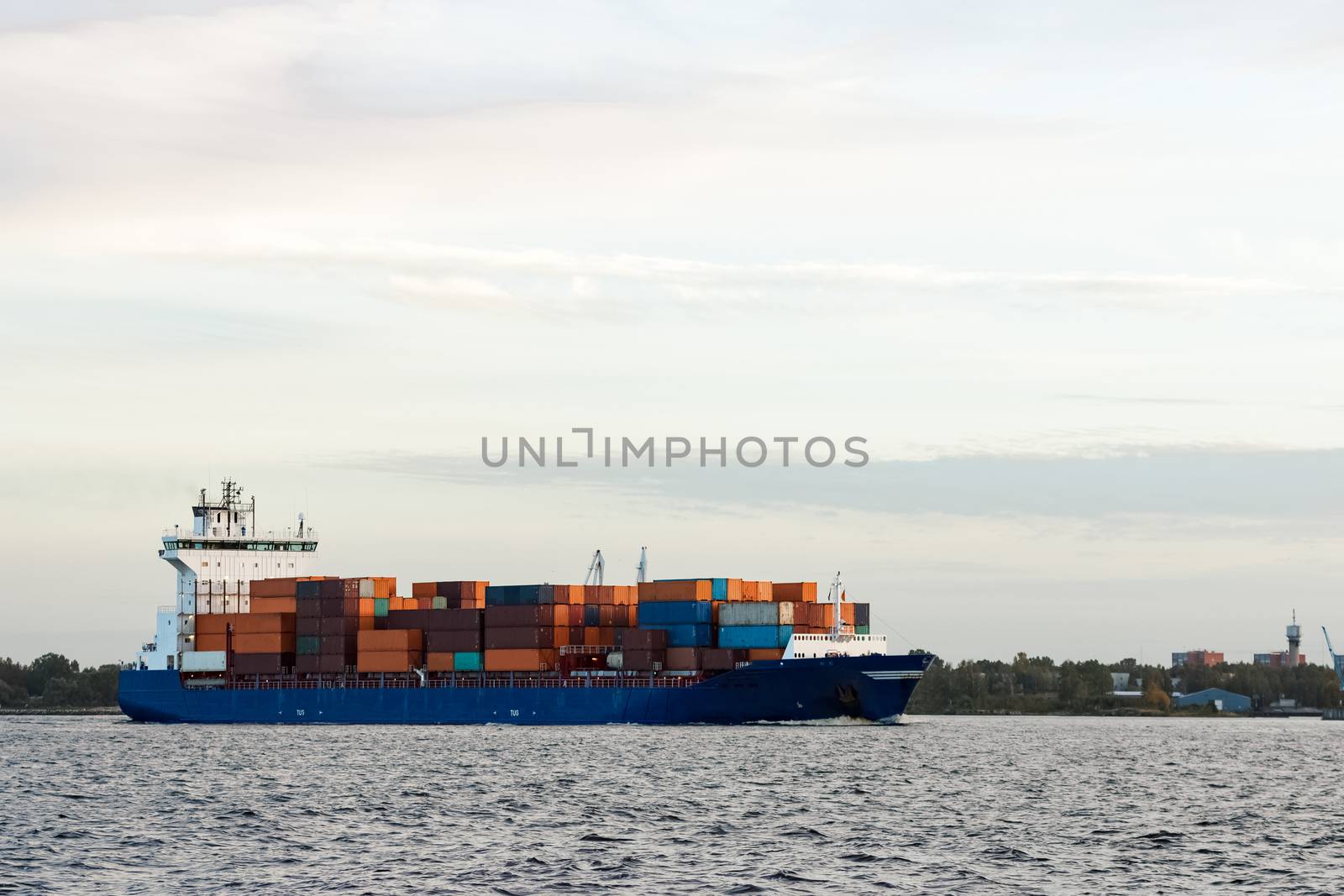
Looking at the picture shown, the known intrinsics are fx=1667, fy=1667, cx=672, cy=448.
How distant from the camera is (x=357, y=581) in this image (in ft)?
320

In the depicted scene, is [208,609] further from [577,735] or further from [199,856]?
[199,856]

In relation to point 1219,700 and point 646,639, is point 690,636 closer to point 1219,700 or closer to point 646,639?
point 646,639

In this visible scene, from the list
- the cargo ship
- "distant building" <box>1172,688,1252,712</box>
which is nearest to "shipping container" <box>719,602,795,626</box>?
the cargo ship

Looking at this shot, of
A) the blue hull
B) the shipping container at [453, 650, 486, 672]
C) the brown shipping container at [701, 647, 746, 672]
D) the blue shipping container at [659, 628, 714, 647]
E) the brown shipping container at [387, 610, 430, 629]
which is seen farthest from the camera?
the brown shipping container at [387, 610, 430, 629]

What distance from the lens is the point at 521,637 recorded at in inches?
3597

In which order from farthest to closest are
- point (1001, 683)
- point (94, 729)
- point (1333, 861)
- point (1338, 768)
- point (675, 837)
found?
point (1001, 683), point (94, 729), point (1338, 768), point (675, 837), point (1333, 861)

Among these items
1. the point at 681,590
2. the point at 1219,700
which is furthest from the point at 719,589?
the point at 1219,700

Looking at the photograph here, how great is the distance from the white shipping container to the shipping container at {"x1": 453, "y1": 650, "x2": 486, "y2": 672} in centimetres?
1749

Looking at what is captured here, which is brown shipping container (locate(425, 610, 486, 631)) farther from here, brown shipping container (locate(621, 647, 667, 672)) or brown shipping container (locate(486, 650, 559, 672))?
brown shipping container (locate(621, 647, 667, 672))

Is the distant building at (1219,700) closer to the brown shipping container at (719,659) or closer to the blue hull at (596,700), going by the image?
the blue hull at (596,700)

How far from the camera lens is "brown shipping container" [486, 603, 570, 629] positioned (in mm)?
90938

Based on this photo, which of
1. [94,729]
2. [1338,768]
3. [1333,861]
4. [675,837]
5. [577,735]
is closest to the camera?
[1333,861]

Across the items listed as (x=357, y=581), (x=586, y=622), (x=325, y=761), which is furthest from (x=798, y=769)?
(x=357, y=581)

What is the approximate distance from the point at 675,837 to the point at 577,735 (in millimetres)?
40229
